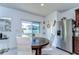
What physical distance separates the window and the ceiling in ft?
1.02

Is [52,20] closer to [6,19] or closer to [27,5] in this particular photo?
[27,5]

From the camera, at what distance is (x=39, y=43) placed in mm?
3266

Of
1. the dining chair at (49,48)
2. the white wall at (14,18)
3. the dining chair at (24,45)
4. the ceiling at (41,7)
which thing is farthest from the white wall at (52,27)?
the dining chair at (24,45)

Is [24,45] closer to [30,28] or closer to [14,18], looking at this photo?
[30,28]

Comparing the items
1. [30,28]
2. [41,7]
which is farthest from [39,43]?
[41,7]

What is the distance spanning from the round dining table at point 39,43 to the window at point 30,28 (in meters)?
0.19

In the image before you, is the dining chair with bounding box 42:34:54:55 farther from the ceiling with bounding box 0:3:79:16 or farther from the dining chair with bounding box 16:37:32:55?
the ceiling with bounding box 0:3:79:16

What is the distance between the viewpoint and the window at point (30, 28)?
334 centimetres

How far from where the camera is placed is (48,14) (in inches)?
134

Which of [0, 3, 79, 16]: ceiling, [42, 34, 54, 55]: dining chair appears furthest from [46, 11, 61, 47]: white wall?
[0, 3, 79, 16]: ceiling

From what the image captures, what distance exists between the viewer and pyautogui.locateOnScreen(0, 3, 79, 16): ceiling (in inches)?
122

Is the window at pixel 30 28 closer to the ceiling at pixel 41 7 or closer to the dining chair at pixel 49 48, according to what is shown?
the ceiling at pixel 41 7
